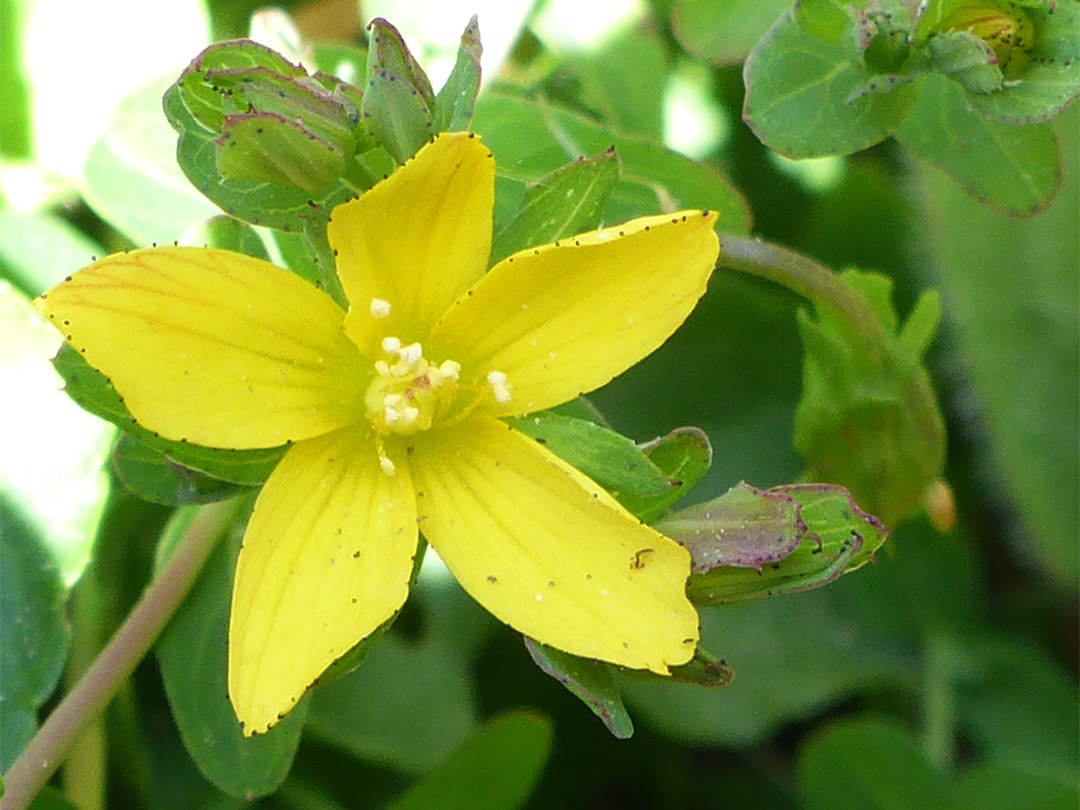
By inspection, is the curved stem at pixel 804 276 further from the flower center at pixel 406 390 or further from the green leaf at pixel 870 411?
the flower center at pixel 406 390

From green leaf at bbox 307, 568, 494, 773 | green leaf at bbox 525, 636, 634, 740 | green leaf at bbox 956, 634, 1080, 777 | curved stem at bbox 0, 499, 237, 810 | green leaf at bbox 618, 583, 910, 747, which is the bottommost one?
green leaf at bbox 956, 634, 1080, 777

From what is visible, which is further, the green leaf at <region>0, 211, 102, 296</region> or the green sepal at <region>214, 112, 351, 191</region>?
the green leaf at <region>0, 211, 102, 296</region>

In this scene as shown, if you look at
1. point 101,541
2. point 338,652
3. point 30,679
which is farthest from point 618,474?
point 101,541

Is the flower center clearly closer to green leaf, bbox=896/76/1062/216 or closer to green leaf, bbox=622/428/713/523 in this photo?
green leaf, bbox=622/428/713/523

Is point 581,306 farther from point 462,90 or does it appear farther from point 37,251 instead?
point 37,251

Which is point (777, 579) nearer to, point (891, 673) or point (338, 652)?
point (338, 652)

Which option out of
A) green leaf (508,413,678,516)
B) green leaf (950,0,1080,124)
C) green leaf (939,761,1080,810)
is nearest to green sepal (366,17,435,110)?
green leaf (508,413,678,516)

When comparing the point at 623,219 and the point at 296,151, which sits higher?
the point at 296,151
